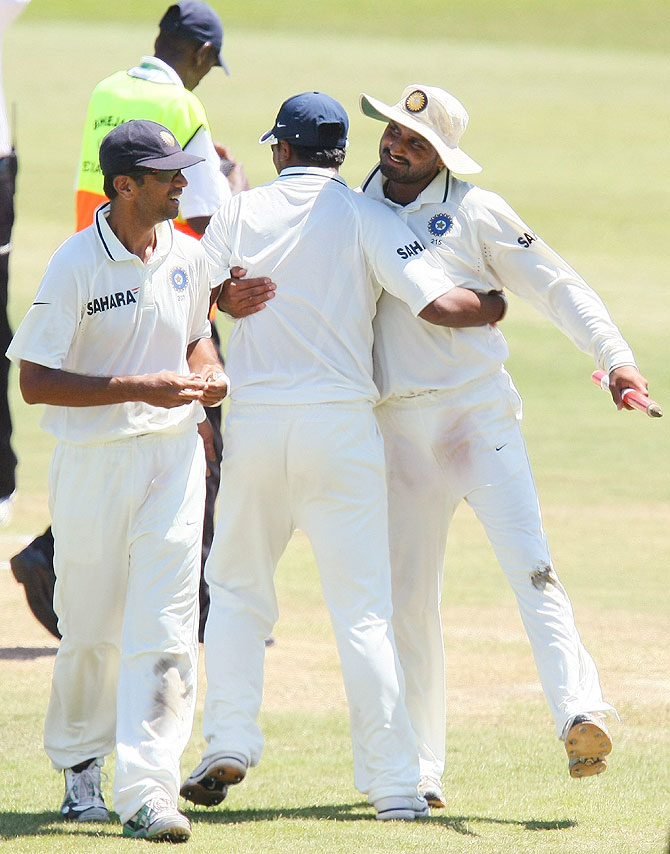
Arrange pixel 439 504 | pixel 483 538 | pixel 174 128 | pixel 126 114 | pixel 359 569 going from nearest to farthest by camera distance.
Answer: pixel 359 569, pixel 439 504, pixel 174 128, pixel 126 114, pixel 483 538

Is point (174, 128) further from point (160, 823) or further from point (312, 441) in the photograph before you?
point (160, 823)

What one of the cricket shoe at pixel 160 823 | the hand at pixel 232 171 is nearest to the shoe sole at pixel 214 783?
the cricket shoe at pixel 160 823

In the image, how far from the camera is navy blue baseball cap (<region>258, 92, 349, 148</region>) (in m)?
5.44

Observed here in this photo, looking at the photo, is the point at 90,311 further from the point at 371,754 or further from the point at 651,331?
the point at 651,331

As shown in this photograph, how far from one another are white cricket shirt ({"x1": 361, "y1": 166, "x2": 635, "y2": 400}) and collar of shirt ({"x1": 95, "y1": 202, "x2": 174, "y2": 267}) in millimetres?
914

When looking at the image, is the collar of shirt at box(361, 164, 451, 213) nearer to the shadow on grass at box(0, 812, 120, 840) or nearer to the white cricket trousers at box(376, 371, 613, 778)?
the white cricket trousers at box(376, 371, 613, 778)

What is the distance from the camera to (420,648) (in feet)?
18.8

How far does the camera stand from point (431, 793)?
5.49 meters

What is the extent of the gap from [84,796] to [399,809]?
1032 mm

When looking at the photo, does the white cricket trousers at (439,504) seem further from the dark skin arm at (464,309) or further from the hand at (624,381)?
the hand at (624,381)

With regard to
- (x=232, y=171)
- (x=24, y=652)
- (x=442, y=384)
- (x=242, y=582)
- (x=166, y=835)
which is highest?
(x=442, y=384)

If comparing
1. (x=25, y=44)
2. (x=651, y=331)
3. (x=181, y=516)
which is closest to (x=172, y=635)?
(x=181, y=516)

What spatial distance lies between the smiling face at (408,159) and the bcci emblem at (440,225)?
6.1 inches

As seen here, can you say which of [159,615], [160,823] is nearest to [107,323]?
[159,615]
